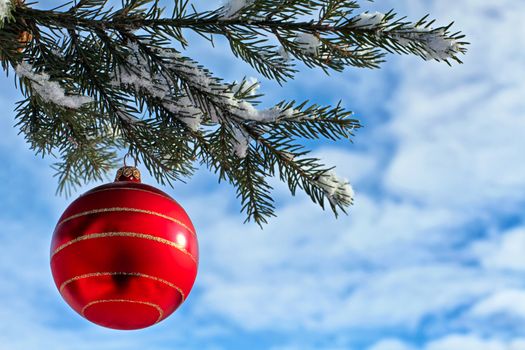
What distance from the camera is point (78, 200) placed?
2.29 meters

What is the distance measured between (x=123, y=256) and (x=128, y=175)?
47cm

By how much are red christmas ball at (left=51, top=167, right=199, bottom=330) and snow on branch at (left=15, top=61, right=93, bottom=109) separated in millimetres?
319

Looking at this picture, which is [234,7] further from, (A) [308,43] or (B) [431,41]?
(B) [431,41]

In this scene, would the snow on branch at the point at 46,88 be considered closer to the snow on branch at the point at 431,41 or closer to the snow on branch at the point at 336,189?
the snow on branch at the point at 336,189

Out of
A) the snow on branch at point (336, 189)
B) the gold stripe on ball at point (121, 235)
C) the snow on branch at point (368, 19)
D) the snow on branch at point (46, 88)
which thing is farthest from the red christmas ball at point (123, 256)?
the snow on branch at point (368, 19)

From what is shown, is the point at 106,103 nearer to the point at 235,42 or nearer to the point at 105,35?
the point at 105,35

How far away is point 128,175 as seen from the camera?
2.51m

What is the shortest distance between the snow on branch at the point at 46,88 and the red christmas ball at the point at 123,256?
319 millimetres

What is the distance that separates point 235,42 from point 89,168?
141 centimetres

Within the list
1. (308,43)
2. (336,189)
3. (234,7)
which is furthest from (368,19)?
(336,189)

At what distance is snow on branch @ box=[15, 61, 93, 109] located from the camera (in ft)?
7.14

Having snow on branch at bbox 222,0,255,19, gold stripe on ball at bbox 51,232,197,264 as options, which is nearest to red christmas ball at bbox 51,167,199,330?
gold stripe on ball at bbox 51,232,197,264

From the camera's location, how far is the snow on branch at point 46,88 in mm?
2176

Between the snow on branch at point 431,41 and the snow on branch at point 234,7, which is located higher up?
the snow on branch at point 234,7
